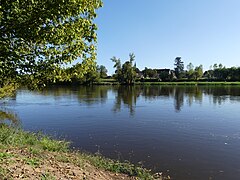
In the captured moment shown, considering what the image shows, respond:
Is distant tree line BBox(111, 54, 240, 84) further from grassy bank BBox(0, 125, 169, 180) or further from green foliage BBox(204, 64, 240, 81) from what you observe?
grassy bank BBox(0, 125, 169, 180)

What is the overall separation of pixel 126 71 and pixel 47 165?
139118mm

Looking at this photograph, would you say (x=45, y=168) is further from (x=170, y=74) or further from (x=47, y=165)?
(x=170, y=74)

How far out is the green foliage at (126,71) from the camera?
149 metres

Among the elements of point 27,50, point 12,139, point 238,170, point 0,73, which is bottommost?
point 238,170

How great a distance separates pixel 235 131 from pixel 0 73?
23.8m

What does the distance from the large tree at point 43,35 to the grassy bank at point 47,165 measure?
3.20m

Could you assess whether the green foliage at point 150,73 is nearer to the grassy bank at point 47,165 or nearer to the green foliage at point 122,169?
the grassy bank at point 47,165

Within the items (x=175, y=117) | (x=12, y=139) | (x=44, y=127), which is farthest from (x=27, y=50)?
(x=175, y=117)

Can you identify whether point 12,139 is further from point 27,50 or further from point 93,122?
point 93,122

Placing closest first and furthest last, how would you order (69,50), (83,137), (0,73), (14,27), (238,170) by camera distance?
(14,27)
(0,73)
(69,50)
(238,170)
(83,137)

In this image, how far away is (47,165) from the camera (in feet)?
38.1

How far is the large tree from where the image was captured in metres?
8.78

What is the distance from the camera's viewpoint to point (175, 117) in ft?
119

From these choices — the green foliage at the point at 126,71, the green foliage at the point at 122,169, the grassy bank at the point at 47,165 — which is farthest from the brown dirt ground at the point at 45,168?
the green foliage at the point at 126,71
